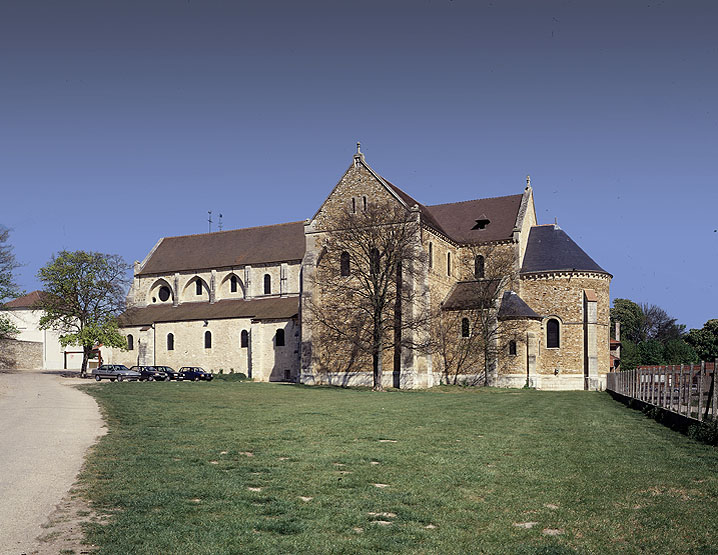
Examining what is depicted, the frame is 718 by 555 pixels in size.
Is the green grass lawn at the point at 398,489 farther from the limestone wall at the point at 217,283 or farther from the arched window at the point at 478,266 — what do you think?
the limestone wall at the point at 217,283

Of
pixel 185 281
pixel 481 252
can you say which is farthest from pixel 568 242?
pixel 185 281

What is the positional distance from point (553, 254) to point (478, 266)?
579cm

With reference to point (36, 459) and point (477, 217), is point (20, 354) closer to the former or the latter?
point (477, 217)

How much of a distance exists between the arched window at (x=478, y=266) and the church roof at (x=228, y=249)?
16162 millimetres

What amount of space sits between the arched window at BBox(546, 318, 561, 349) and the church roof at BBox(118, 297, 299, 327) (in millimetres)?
19845

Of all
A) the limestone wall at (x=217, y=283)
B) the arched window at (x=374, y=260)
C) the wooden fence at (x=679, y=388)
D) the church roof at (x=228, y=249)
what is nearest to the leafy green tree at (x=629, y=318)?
the church roof at (x=228, y=249)

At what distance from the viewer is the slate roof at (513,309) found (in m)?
48.0

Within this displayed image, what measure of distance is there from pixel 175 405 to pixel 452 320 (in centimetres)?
A: 2816

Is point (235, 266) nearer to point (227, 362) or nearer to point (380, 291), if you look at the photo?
point (227, 362)

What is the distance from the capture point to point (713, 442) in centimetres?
1476

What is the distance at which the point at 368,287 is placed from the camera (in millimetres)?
43844

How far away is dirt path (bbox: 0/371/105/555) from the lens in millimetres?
7920

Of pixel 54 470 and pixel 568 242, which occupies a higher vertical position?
pixel 568 242

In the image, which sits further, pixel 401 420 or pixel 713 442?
pixel 401 420
